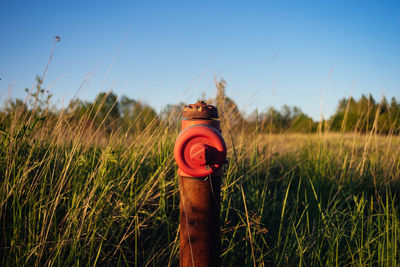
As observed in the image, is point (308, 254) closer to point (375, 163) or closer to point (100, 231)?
point (100, 231)

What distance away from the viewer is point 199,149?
0.93 meters

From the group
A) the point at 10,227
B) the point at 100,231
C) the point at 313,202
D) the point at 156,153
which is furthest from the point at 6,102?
the point at 313,202

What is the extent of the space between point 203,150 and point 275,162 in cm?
239

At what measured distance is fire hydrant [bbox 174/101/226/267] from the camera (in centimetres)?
97

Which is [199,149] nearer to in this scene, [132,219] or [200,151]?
[200,151]

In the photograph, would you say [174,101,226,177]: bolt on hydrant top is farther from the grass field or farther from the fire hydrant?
the grass field

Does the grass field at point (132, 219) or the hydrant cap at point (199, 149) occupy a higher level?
the hydrant cap at point (199, 149)

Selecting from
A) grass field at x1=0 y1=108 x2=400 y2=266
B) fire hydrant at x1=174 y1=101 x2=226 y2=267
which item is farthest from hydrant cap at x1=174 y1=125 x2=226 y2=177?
grass field at x1=0 y1=108 x2=400 y2=266

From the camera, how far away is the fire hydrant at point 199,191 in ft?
3.17

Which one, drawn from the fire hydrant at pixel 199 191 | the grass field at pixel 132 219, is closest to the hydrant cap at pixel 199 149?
the fire hydrant at pixel 199 191

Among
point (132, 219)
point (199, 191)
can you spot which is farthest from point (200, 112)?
point (132, 219)

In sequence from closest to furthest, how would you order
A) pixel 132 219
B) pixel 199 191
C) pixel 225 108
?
pixel 199 191 → pixel 132 219 → pixel 225 108

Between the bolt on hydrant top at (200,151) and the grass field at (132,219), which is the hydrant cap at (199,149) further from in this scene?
the grass field at (132,219)

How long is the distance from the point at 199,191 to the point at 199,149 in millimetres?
217
